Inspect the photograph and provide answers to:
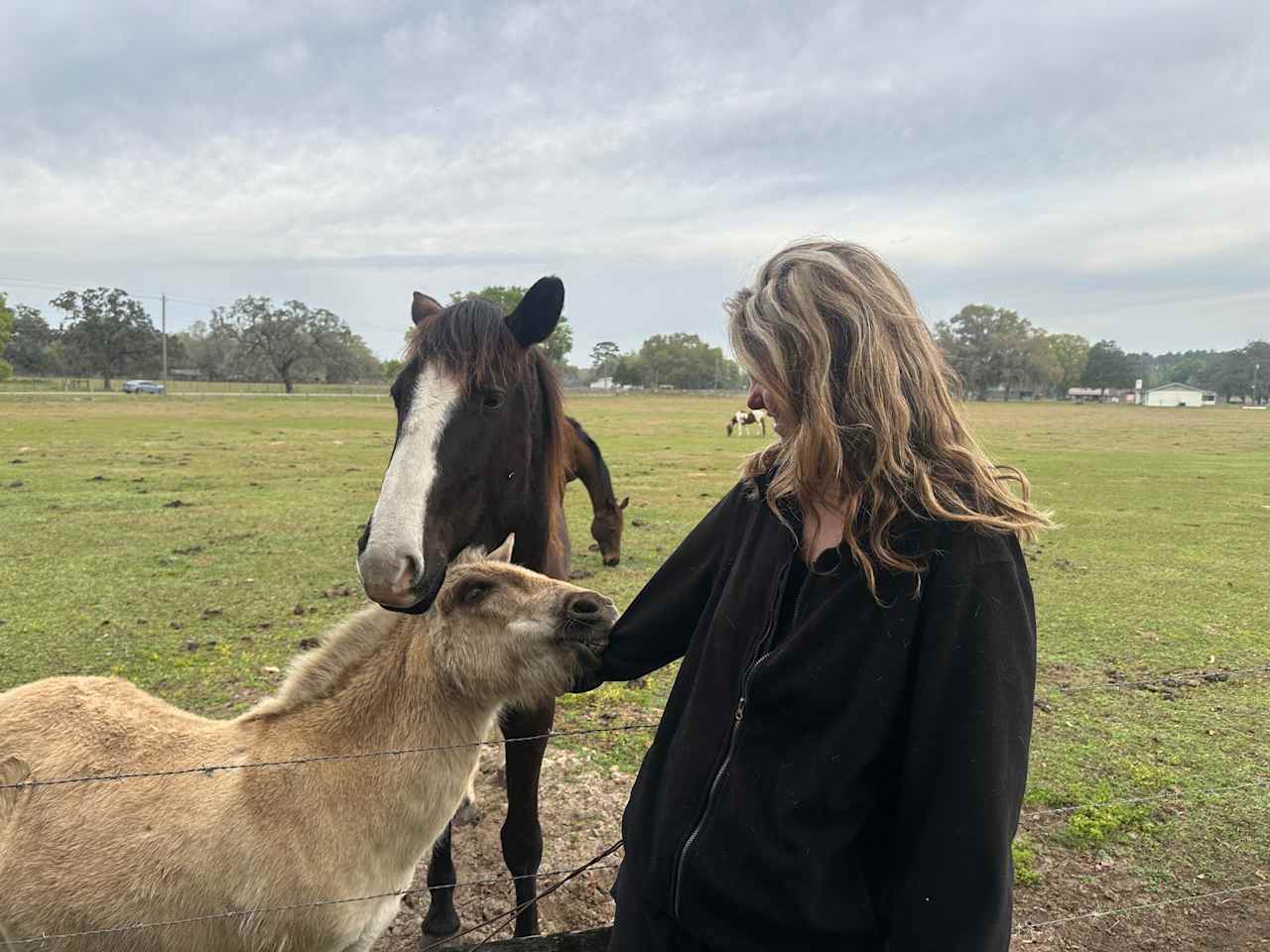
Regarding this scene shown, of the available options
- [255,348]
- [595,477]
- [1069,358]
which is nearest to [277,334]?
[255,348]

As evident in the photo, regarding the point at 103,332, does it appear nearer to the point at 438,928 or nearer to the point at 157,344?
the point at 157,344

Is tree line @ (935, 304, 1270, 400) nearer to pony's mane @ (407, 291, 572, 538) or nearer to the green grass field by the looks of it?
the green grass field

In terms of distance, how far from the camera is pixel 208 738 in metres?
3.12

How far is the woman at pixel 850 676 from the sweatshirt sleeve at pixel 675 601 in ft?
0.57

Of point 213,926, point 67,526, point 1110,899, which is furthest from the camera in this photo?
point 67,526

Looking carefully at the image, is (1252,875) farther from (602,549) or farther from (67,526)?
(67,526)

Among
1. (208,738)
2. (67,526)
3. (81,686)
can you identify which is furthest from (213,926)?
(67,526)

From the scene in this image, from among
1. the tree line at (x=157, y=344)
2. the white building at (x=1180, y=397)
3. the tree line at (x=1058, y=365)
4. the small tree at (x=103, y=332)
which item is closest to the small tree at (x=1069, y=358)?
the tree line at (x=1058, y=365)

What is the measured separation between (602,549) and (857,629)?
355 inches

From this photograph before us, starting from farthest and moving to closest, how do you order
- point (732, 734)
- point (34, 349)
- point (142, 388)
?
point (34, 349) → point (142, 388) → point (732, 734)

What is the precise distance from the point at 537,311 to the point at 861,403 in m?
1.71

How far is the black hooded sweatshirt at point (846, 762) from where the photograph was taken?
62.4 inches

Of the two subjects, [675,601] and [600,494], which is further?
[600,494]

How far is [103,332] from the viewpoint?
Answer: 79375mm
